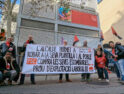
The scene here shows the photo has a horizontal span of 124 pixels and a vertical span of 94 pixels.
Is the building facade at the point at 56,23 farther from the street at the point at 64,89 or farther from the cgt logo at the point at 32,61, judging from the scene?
the street at the point at 64,89

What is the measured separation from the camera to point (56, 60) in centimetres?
459

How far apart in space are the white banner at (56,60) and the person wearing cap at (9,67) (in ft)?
1.28

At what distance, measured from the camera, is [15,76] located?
13.7 feet

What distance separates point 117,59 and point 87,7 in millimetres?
11776

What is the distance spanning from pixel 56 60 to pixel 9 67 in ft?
6.13

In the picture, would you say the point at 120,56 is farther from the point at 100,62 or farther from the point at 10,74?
the point at 10,74

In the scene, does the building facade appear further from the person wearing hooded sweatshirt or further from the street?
the street

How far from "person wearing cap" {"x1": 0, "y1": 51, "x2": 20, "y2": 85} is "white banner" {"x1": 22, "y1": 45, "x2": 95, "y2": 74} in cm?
39

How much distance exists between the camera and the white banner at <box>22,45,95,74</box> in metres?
4.33

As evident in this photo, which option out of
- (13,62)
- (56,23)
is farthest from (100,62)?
(56,23)

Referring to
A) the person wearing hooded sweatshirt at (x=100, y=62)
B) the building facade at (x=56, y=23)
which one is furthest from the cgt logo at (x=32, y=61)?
the building facade at (x=56, y=23)

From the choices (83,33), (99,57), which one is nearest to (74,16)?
(83,33)

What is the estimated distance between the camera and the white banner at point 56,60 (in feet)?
14.2

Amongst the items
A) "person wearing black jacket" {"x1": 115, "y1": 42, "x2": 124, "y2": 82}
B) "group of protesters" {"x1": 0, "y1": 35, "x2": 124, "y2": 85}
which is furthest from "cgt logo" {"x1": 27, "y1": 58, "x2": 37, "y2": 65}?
"person wearing black jacket" {"x1": 115, "y1": 42, "x2": 124, "y2": 82}
